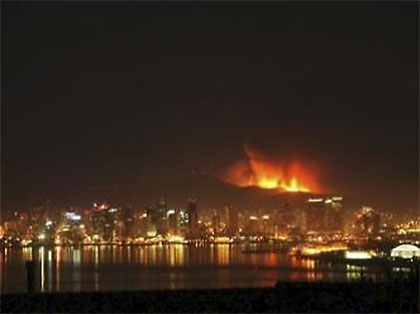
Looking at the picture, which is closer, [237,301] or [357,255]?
[237,301]

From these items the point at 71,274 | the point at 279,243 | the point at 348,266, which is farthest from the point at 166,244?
the point at 71,274

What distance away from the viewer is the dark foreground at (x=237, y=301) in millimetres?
11797

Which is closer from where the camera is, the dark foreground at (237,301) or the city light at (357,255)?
the dark foreground at (237,301)

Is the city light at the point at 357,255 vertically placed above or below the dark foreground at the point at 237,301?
below

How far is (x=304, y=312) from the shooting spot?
1166cm

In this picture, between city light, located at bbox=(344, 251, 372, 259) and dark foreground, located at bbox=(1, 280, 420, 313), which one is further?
city light, located at bbox=(344, 251, 372, 259)

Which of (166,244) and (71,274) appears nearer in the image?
(71,274)

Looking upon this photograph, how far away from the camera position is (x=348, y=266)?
60.0 metres

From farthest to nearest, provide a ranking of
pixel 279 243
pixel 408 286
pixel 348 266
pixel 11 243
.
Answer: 1. pixel 279 243
2. pixel 11 243
3. pixel 348 266
4. pixel 408 286

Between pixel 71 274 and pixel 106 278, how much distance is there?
17.9 feet

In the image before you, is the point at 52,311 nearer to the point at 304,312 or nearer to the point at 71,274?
the point at 304,312

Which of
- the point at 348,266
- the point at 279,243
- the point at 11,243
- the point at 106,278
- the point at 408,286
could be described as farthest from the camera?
the point at 279,243

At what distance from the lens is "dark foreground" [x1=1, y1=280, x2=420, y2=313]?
11.8m

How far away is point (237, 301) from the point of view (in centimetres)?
1204
